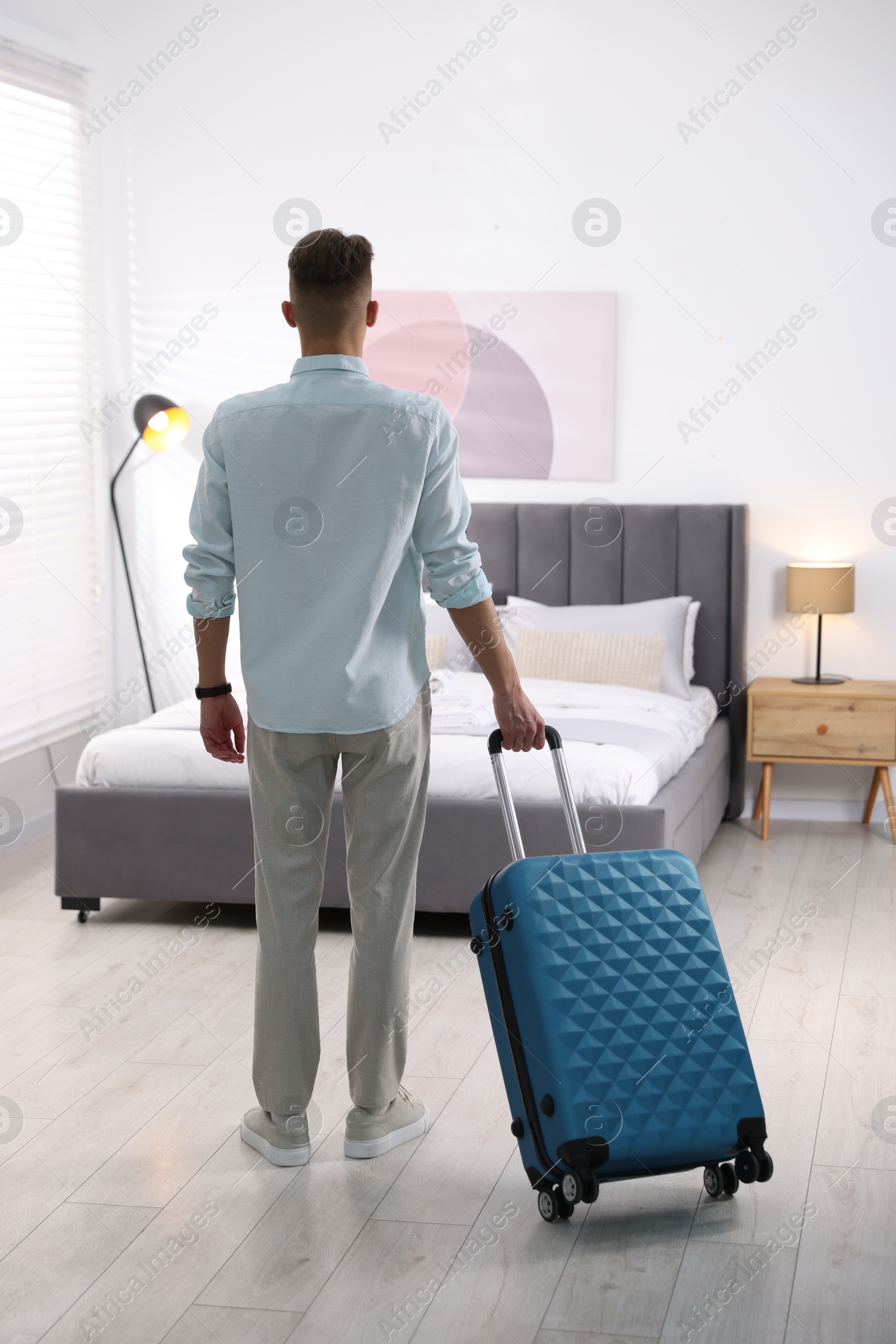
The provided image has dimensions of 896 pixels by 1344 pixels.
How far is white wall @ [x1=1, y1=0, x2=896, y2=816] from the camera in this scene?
15.0 feet

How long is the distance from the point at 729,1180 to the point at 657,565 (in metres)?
3.01

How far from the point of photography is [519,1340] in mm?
1755

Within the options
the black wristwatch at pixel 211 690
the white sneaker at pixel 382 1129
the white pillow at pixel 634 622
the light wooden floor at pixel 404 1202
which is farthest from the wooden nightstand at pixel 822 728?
the black wristwatch at pixel 211 690

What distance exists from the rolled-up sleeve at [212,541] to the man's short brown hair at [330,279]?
23cm

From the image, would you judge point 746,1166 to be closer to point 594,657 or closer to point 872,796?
point 594,657

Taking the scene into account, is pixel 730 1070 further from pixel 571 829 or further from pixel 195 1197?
pixel 195 1197

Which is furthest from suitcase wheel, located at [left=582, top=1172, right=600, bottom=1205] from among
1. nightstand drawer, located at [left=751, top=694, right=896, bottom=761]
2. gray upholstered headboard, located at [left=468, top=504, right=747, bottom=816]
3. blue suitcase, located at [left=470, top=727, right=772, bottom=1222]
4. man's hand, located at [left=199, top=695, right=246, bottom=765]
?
gray upholstered headboard, located at [left=468, top=504, right=747, bottom=816]

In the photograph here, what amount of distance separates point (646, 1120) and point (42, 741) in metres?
3.28

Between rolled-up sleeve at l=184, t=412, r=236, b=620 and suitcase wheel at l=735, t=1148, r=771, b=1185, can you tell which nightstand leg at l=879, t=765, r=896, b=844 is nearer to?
suitcase wheel at l=735, t=1148, r=771, b=1185

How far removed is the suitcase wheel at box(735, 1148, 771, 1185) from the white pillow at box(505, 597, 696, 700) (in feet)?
8.42

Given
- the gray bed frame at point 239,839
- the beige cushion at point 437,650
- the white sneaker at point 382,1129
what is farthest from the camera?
the beige cushion at point 437,650

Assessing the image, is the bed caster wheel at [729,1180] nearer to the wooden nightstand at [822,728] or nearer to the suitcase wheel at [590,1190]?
the suitcase wheel at [590,1190]

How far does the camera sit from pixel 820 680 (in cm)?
467

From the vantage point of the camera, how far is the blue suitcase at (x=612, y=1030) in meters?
1.93
